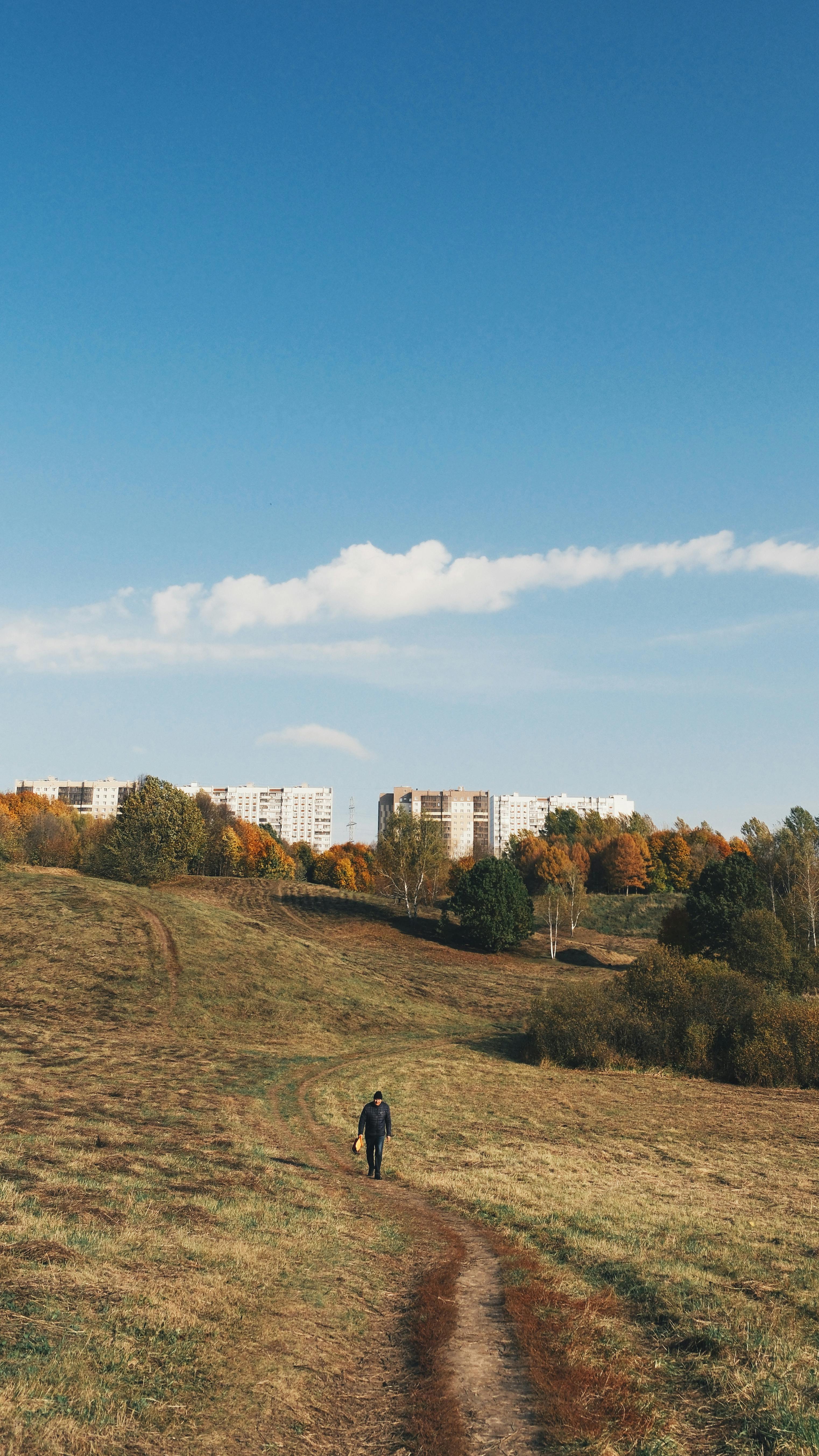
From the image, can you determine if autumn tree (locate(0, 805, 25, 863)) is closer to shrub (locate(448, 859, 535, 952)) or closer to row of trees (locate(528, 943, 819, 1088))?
shrub (locate(448, 859, 535, 952))

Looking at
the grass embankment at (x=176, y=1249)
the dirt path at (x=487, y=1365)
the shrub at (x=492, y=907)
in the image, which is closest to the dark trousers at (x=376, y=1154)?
the grass embankment at (x=176, y=1249)

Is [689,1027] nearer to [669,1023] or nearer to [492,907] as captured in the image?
[669,1023]

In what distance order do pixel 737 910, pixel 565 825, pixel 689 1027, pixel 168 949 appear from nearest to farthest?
pixel 689 1027 → pixel 168 949 → pixel 737 910 → pixel 565 825

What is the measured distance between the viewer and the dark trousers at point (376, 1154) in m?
24.7

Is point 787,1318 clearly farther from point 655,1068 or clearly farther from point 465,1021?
point 465,1021

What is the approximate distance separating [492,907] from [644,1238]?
74692 mm

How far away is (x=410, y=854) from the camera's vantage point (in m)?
109

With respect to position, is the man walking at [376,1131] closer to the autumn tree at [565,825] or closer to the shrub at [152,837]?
the shrub at [152,837]

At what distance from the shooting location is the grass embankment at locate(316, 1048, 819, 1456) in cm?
1070

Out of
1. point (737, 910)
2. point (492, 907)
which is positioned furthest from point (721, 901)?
point (492, 907)

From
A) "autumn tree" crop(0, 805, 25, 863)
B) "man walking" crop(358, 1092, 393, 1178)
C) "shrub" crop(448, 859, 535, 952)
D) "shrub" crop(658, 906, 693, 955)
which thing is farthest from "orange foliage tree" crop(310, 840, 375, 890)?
"man walking" crop(358, 1092, 393, 1178)

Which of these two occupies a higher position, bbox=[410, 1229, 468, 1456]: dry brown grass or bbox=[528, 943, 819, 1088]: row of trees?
bbox=[410, 1229, 468, 1456]: dry brown grass

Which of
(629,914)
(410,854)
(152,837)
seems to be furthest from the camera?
(629,914)

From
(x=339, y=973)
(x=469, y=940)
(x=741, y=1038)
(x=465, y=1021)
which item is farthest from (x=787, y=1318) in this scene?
(x=469, y=940)
